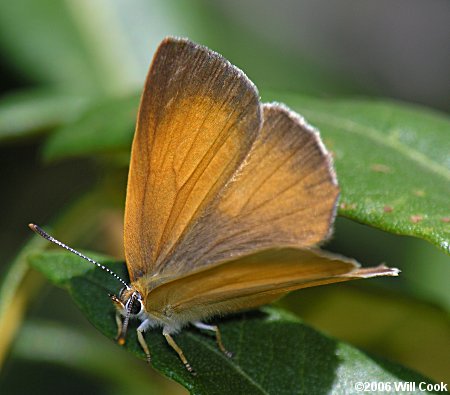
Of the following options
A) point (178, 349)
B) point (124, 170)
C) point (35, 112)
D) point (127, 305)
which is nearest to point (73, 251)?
point (127, 305)

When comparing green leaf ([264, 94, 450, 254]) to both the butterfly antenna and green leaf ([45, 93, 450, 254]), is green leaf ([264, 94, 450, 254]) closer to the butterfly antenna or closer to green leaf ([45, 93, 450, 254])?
green leaf ([45, 93, 450, 254])

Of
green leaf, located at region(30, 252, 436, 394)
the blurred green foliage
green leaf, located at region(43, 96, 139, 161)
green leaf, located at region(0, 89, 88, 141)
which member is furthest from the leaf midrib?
green leaf, located at region(0, 89, 88, 141)

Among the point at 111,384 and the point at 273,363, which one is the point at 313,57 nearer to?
the point at 111,384

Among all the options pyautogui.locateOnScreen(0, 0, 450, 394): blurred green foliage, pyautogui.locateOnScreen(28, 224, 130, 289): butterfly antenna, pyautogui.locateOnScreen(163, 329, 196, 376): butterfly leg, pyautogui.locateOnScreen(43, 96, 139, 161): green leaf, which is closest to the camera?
pyautogui.locateOnScreen(163, 329, 196, 376): butterfly leg

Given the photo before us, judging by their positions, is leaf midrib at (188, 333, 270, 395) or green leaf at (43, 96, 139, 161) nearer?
leaf midrib at (188, 333, 270, 395)

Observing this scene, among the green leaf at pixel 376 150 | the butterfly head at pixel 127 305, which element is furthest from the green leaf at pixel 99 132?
the butterfly head at pixel 127 305

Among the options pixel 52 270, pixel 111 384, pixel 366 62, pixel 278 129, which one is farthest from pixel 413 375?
pixel 366 62

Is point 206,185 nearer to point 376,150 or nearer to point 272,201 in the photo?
point 272,201
